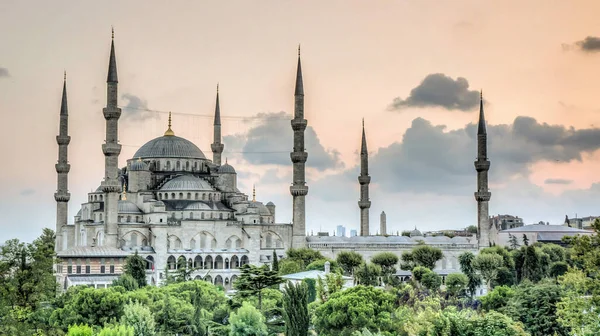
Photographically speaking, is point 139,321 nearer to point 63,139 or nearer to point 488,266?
point 488,266

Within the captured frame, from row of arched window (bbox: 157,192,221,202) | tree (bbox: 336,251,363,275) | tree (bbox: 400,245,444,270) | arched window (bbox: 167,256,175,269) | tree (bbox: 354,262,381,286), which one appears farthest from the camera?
row of arched window (bbox: 157,192,221,202)

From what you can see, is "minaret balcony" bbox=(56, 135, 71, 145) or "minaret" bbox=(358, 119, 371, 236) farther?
"minaret" bbox=(358, 119, 371, 236)

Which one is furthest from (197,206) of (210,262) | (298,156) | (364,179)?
(364,179)

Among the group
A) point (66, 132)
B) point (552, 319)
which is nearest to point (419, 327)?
point (552, 319)

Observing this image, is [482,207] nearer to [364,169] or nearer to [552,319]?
[364,169]

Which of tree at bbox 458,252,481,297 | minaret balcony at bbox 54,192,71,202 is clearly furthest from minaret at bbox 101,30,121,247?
tree at bbox 458,252,481,297

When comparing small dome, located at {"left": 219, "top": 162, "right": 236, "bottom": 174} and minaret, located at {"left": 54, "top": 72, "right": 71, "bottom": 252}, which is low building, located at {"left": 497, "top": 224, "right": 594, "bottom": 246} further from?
minaret, located at {"left": 54, "top": 72, "right": 71, "bottom": 252}

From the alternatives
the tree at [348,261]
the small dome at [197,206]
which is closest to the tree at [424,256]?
the tree at [348,261]

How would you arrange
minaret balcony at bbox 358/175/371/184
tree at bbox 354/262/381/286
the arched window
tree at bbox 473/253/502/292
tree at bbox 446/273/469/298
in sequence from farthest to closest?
minaret balcony at bbox 358/175/371/184, the arched window, tree at bbox 473/253/502/292, tree at bbox 446/273/469/298, tree at bbox 354/262/381/286

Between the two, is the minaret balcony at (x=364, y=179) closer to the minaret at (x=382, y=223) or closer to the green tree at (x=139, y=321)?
the minaret at (x=382, y=223)
